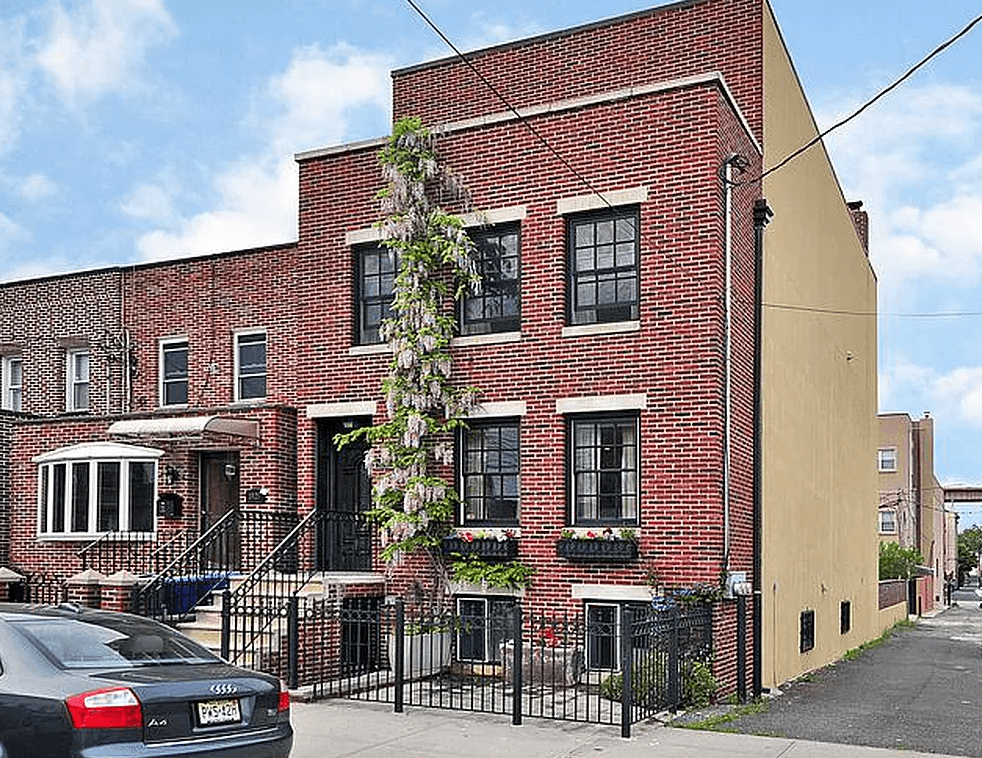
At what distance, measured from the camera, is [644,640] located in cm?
1334

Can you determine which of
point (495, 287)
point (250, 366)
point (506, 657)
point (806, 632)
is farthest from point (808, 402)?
point (250, 366)

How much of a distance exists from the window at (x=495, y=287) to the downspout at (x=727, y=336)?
2.87 m

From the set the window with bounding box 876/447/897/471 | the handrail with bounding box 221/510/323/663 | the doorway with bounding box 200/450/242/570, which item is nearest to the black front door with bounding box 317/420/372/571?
the handrail with bounding box 221/510/323/663

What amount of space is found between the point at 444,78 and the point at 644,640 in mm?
10361

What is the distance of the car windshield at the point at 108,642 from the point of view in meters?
8.23

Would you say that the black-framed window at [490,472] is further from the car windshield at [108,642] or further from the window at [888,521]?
the window at [888,521]

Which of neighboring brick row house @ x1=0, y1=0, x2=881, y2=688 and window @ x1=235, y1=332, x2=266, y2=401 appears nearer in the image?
neighboring brick row house @ x1=0, y1=0, x2=881, y2=688

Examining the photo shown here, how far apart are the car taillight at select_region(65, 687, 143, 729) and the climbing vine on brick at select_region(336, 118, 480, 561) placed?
361 inches

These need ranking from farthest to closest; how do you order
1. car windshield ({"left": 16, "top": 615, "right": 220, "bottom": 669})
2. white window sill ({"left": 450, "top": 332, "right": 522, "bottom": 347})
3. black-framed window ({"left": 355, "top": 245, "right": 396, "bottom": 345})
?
black-framed window ({"left": 355, "top": 245, "right": 396, "bottom": 345}) < white window sill ({"left": 450, "top": 332, "right": 522, "bottom": 347}) < car windshield ({"left": 16, "top": 615, "right": 220, "bottom": 669})

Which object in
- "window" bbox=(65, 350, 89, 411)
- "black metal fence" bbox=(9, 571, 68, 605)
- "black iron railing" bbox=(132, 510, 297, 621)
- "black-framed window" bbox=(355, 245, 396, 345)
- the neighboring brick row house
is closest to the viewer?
the neighboring brick row house

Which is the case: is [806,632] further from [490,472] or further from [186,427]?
[186,427]

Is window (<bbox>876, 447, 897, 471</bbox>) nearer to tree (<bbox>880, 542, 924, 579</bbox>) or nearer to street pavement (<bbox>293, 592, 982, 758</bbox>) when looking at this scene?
tree (<bbox>880, 542, 924, 579</bbox>)

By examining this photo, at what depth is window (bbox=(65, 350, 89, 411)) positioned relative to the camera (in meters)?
24.2

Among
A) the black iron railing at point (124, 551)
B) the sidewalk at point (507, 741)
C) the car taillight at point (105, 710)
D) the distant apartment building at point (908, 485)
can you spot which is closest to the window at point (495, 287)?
the sidewalk at point (507, 741)
